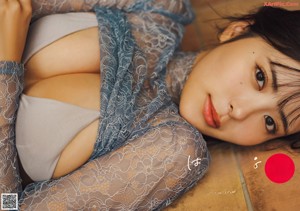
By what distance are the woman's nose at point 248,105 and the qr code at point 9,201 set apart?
1.73ft

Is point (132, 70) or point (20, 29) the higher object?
point (20, 29)

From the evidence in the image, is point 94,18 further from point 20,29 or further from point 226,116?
point 226,116

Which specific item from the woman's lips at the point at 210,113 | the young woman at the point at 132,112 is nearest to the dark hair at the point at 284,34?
the young woman at the point at 132,112

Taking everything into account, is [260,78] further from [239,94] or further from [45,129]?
[45,129]

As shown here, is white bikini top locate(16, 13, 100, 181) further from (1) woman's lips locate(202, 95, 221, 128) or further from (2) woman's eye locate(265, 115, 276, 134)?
(2) woman's eye locate(265, 115, 276, 134)

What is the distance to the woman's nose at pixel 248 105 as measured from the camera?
3.01 ft

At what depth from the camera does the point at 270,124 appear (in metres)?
0.97

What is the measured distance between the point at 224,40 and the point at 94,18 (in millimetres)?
352

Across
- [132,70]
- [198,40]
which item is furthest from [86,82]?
[198,40]

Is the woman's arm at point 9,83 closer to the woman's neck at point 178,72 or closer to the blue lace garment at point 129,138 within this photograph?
the blue lace garment at point 129,138

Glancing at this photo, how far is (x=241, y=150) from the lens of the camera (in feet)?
3.60

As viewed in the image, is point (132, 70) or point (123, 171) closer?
point (123, 171)

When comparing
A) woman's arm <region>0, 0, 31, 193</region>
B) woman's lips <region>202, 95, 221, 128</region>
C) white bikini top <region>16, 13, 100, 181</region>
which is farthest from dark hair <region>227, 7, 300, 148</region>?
woman's arm <region>0, 0, 31, 193</region>

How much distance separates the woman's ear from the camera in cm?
107
